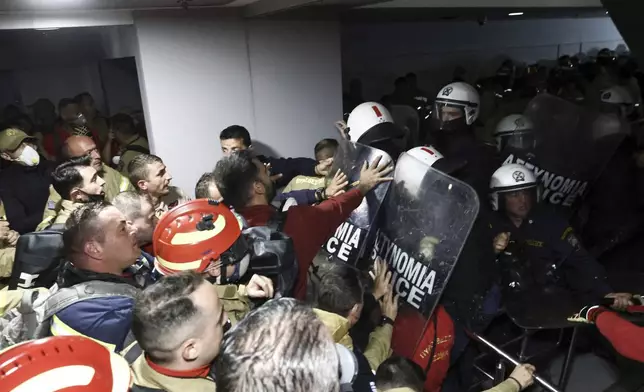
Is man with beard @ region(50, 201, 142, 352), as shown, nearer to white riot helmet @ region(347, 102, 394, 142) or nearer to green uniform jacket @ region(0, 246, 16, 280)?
green uniform jacket @ region(0, 246, 16, 280)

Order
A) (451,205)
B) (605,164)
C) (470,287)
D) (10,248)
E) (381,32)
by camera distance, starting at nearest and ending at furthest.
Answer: (451,205)
(470,287)
(10,248)
(605,164)
(381,32)

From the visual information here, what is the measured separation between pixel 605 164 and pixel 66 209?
3.14 metres

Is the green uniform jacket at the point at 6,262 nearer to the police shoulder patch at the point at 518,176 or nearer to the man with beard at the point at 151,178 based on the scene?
the man with beard at the point at 151,178

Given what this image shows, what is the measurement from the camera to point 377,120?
110 inches

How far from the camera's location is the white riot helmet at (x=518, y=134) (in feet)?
10.5

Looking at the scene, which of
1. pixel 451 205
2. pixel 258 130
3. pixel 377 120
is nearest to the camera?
pixel 451 205

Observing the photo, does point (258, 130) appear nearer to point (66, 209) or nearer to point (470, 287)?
point (66, 209)

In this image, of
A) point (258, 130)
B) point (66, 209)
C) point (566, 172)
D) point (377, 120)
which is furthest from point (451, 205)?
point (258, 130)

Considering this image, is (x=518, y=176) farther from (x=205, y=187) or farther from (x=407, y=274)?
(x=205, y=187)

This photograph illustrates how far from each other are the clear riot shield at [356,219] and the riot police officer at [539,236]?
786 millimetres

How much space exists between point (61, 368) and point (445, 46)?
944 centimetres

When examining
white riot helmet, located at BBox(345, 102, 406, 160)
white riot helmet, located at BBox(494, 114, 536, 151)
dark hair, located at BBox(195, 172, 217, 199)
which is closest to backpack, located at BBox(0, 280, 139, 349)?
dark hair, located at BBox(195, 172, 217, 199)

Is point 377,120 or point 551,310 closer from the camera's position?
point 551,310

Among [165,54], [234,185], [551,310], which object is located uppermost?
[165,54]
